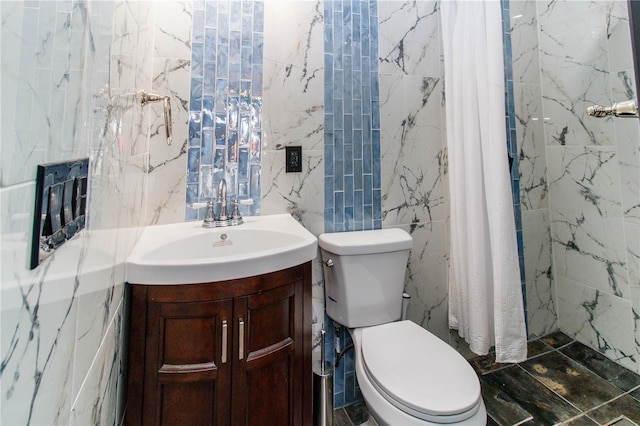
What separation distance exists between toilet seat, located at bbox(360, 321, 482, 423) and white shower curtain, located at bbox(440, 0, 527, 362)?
0.36 meters

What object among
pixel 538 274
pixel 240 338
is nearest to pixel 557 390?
pixel 538 274

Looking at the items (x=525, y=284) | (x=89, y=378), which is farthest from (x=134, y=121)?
(x=525, y=284)

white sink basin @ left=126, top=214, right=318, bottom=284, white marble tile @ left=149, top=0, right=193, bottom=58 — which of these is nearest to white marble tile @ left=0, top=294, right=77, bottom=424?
white sink basin @ left=126, top=214, right=318, bottom=284

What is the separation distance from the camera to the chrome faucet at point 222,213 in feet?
4.24

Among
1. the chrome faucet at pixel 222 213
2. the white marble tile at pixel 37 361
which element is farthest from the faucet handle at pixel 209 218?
the white marble tile at pixel 37 361

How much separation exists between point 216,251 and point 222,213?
210 millimetres

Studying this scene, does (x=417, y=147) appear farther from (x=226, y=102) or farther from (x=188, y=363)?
(x=188, y=363)

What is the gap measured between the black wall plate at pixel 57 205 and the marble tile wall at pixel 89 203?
1cm

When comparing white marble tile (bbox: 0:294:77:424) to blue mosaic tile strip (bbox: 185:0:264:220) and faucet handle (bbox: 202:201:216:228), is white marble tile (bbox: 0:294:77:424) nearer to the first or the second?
faucet handle (bbox: 202:201:216:228)

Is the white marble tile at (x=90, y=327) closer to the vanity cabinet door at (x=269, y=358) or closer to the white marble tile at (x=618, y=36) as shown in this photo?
the vanity cabinet door at (x=269, y=358)

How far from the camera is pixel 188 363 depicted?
842 mm

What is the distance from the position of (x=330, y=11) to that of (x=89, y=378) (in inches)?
68.3

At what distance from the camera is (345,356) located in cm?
155

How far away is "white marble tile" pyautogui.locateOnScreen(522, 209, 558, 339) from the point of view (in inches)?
72.1
